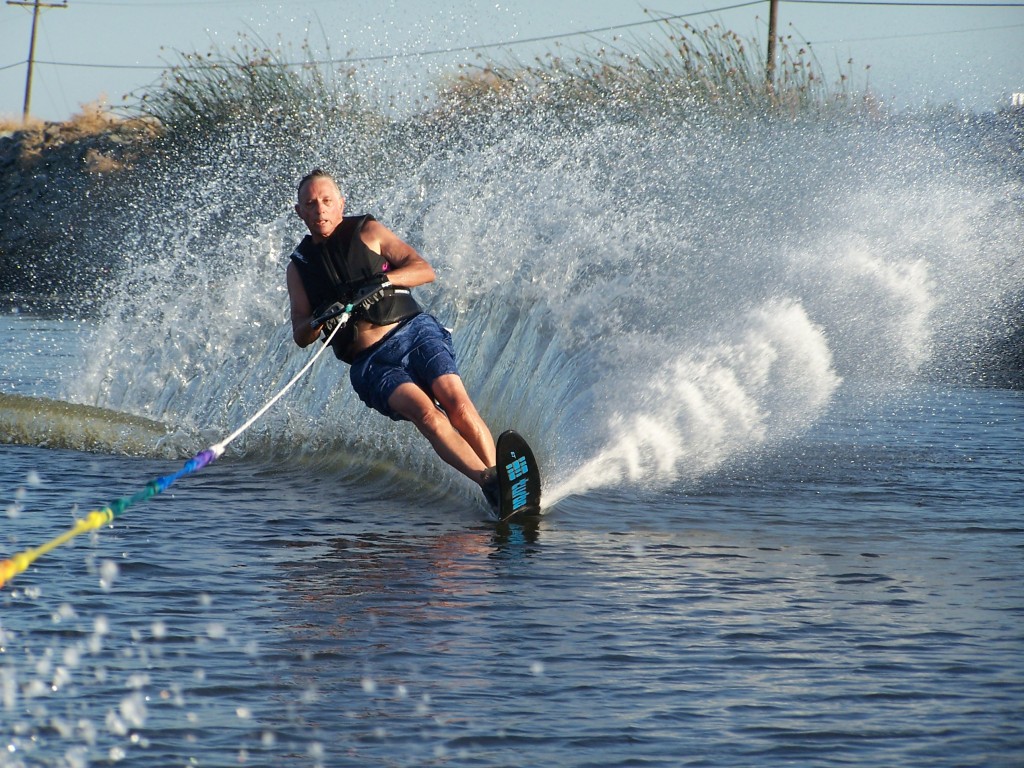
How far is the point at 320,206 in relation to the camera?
580 centimetres

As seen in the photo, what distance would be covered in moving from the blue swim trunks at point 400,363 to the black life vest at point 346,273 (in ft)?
0.28

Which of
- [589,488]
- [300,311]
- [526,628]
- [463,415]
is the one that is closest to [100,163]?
[589,488]

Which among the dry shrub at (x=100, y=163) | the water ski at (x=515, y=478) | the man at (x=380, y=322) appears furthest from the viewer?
the dry shrub at (x=100, y=163)

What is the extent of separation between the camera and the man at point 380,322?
5711 mm

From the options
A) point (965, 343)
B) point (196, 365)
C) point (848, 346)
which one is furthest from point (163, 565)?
point (965, 343)

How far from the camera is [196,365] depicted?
9555 millimetres

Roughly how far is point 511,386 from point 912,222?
12.7 feet

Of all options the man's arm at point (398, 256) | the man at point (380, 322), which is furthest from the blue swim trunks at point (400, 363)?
the man's arm at point (398, 256)

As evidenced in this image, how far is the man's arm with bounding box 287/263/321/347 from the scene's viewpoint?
18.7 ft

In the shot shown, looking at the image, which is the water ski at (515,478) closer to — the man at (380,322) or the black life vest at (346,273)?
the man at (380,322)

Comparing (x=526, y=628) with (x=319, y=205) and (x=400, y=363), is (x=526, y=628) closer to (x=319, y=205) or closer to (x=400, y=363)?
(x=400, y=363)

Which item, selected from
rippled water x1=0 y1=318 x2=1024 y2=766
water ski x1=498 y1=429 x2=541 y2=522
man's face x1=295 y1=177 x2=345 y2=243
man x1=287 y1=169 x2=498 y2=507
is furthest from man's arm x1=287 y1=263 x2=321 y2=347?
water ski x1=498 y1=429 x2=541 y2=522

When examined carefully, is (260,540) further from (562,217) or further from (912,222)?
(912,222)

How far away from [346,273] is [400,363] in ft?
1.41
